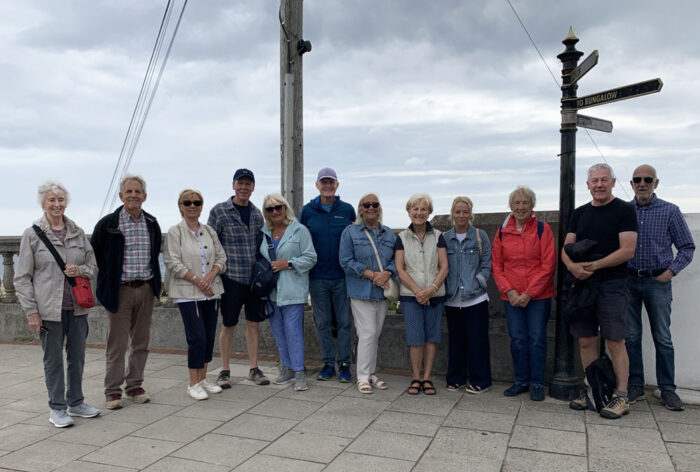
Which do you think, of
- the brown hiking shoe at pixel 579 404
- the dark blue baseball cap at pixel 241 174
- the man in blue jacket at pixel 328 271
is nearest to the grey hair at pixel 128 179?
the dark blue baseball cap at pixel 241 174

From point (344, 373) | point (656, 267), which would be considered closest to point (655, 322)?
point (656, 267)

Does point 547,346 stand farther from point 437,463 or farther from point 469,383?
point 437,463

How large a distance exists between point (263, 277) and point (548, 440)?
2866 mm

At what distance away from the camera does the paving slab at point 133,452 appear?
393 cm

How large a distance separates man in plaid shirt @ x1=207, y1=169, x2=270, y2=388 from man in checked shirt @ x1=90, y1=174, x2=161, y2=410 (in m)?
0.65

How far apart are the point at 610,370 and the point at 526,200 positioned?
1.64 metres

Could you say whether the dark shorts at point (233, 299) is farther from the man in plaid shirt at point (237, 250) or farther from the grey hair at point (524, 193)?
the grey hair at point (524, 193)

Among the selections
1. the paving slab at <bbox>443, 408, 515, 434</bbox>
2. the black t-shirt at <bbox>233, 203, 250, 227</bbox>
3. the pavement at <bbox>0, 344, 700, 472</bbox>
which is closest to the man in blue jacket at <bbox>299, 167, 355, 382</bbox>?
the pavement at <bbox>0, 344, 700, 472</bbox>

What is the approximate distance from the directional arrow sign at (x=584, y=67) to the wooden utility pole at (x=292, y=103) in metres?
3.19

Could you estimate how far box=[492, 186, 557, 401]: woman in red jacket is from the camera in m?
5.25

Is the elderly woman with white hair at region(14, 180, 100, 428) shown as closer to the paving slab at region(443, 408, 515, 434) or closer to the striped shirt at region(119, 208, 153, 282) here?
the striped shirt at region(119, 208, 153, 282)

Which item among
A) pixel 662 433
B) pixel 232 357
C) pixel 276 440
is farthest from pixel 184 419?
pixel 662 433

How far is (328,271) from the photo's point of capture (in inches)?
231

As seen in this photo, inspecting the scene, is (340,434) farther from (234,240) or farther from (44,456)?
(234,240)
